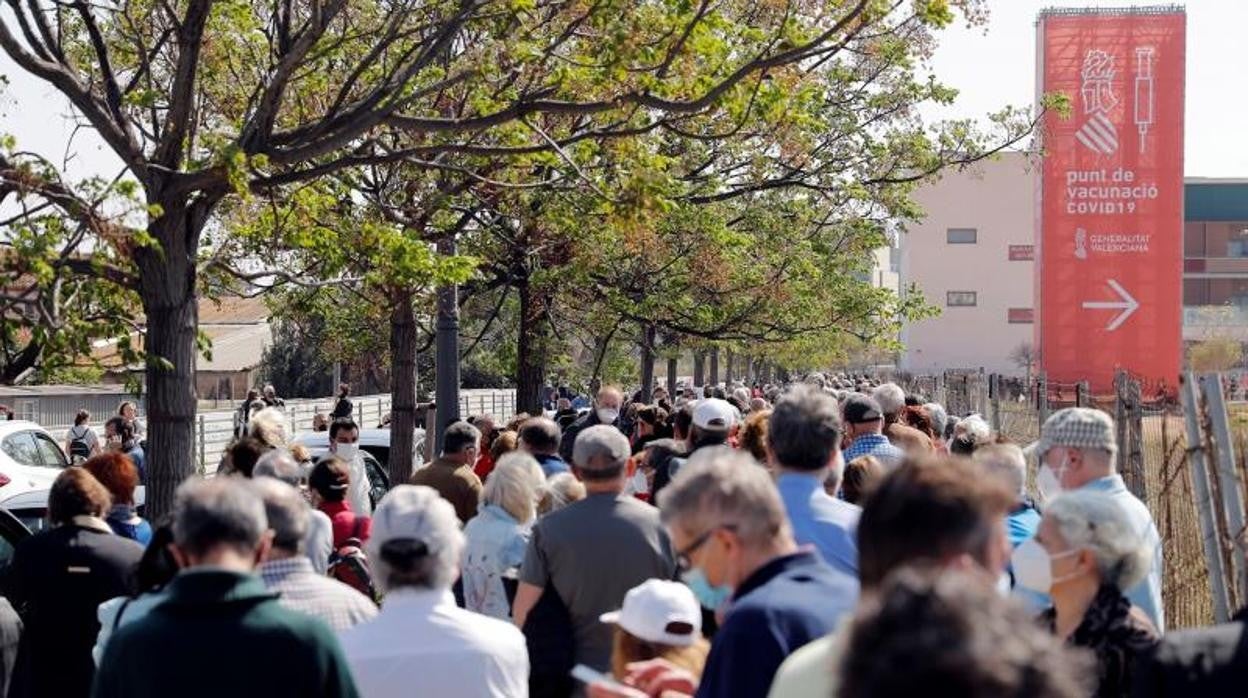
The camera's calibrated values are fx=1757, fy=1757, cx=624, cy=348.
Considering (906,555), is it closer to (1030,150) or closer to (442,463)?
(442,463)

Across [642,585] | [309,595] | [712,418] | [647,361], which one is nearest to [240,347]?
[647,361]

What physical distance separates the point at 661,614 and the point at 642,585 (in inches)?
19.6

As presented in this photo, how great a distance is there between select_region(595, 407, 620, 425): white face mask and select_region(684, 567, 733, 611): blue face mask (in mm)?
9749

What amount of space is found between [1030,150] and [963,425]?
11.9 meters

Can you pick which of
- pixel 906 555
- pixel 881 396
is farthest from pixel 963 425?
pixel 906 555

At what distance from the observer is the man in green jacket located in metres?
4.30

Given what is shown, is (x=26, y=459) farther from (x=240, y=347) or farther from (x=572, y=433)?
(x=240, y=347)

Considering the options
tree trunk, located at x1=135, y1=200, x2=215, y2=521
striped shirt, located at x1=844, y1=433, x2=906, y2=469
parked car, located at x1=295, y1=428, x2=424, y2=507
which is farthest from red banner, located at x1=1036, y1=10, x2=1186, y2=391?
striped shirt, located at x1=844, y1=433, x2=906, y2=469

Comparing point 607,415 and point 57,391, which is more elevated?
point 607,415

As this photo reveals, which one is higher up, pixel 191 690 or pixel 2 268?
pixel 2 268

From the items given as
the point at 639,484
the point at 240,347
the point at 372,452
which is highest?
the point at 639,484

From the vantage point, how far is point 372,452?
2027 centimetres

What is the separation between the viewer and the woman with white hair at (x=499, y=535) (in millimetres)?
7652

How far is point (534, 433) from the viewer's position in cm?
1004
